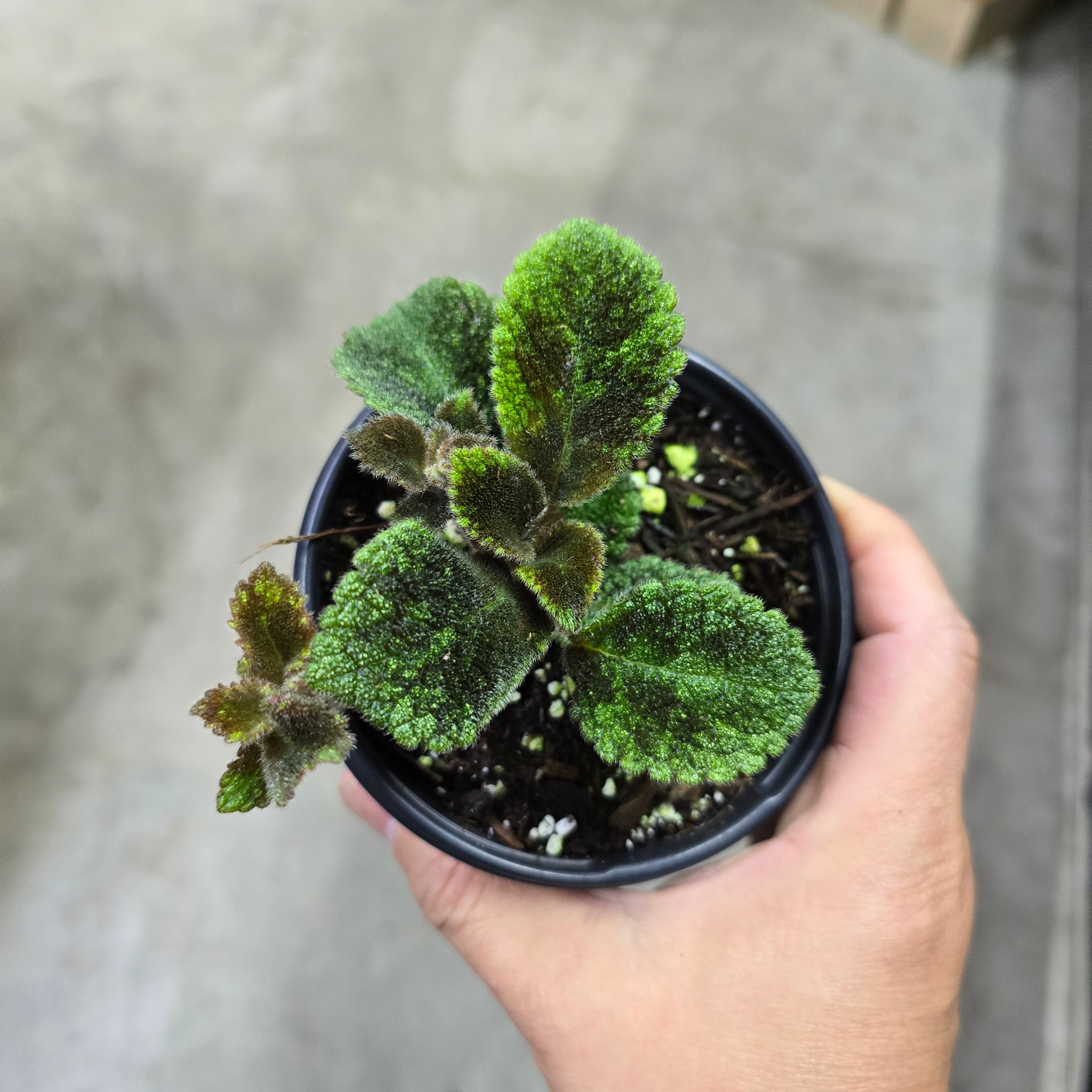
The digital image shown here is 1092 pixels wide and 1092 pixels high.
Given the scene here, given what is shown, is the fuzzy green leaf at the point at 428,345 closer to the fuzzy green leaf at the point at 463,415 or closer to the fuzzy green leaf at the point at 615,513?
the fuzzy green leaf at the point at 463,415

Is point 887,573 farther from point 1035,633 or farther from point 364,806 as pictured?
point 1035,633

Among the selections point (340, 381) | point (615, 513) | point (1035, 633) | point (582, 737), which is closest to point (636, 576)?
point (615, 513)

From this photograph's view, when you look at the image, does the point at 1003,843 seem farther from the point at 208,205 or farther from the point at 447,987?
the point at 208,205

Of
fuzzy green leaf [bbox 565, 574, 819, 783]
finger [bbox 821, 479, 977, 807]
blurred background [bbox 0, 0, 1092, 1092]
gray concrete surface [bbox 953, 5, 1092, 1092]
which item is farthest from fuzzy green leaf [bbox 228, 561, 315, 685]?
gray concrete surface [bbox 953, 5, 1092, 1092]

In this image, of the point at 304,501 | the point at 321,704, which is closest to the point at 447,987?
the point at 304,501

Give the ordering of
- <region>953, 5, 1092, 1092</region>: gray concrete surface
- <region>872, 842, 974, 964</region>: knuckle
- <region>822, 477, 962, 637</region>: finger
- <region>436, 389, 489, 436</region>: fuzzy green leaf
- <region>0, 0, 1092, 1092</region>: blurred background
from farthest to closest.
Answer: <region>953, 5, 1092, 1092</region>: gray concrete surface → <region>0, 0, 1092, 1092</region>: blurred background → <region>822, 477, 962, 637</region>: finger → <region>872, 842, 974, 964</region>: knuckle → <region>436, 389, 489, 436</region>: fuzzy green leaf

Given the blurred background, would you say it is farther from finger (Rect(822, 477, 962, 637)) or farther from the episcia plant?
the episcia plant

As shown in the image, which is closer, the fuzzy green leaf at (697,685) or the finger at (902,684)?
the fuzzy green leaf at (697,685)

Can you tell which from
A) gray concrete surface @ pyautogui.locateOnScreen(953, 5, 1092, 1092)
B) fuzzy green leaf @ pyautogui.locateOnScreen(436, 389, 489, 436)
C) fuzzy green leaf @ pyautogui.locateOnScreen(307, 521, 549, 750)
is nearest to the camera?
fuzzy green leaf @ pyautogui.locateOnScreen(307, 521, 549, 750)

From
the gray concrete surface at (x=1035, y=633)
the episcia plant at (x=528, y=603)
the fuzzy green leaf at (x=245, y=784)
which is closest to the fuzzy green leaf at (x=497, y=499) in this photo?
the episcia plant at (x=528, y=603)
